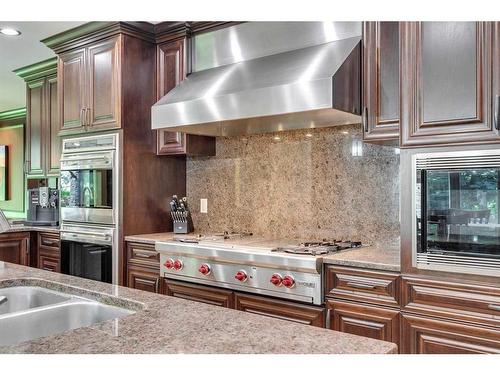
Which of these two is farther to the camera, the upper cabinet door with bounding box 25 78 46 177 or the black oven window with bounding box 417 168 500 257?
the upper cabinet door with bounding box 25 78 46 177

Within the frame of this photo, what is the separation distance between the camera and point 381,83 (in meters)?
2.45

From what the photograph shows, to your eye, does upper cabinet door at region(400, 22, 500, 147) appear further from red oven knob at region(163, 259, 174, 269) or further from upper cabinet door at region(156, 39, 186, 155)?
upper cabinet door at region(156, 39, 186, 155)

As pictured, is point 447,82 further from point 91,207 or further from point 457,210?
point 91,207

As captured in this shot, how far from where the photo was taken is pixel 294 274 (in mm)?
2416

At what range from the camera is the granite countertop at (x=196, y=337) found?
97 cm

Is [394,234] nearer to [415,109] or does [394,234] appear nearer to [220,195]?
[415,109]

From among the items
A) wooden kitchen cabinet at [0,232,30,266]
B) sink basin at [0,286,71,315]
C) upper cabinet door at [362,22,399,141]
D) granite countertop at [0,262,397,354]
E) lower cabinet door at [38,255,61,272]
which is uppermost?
upper cabinet door at [362,22,399,141]

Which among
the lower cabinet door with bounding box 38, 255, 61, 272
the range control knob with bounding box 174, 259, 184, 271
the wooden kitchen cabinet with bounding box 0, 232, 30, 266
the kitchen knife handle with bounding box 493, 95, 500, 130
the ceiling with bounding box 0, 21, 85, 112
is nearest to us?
the kitchen knife handle with bounding box 493, 95, 500, 130

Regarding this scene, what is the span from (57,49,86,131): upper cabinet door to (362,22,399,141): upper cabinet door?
7.48 ft

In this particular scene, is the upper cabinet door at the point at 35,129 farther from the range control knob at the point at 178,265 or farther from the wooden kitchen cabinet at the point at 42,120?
the range control knob at the point at 178,265

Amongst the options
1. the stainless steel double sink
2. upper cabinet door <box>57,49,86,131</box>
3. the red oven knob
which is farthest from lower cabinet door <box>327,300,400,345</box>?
upper cabinet door <box>57,49,86,131</box>

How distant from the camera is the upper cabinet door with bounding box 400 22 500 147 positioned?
6.31 ft

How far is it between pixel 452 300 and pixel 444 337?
0.56 feet

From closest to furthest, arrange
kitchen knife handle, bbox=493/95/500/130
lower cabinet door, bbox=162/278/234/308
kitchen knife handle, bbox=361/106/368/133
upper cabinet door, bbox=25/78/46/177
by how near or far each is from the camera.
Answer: kitchen knife handle, bbox=493/95/500/130, kitchen knife handle, bbox=361/106/368/133, lower cabinet door, bbox=162/278/234/308, upper cabinet door, bbox=25/78/46/177
